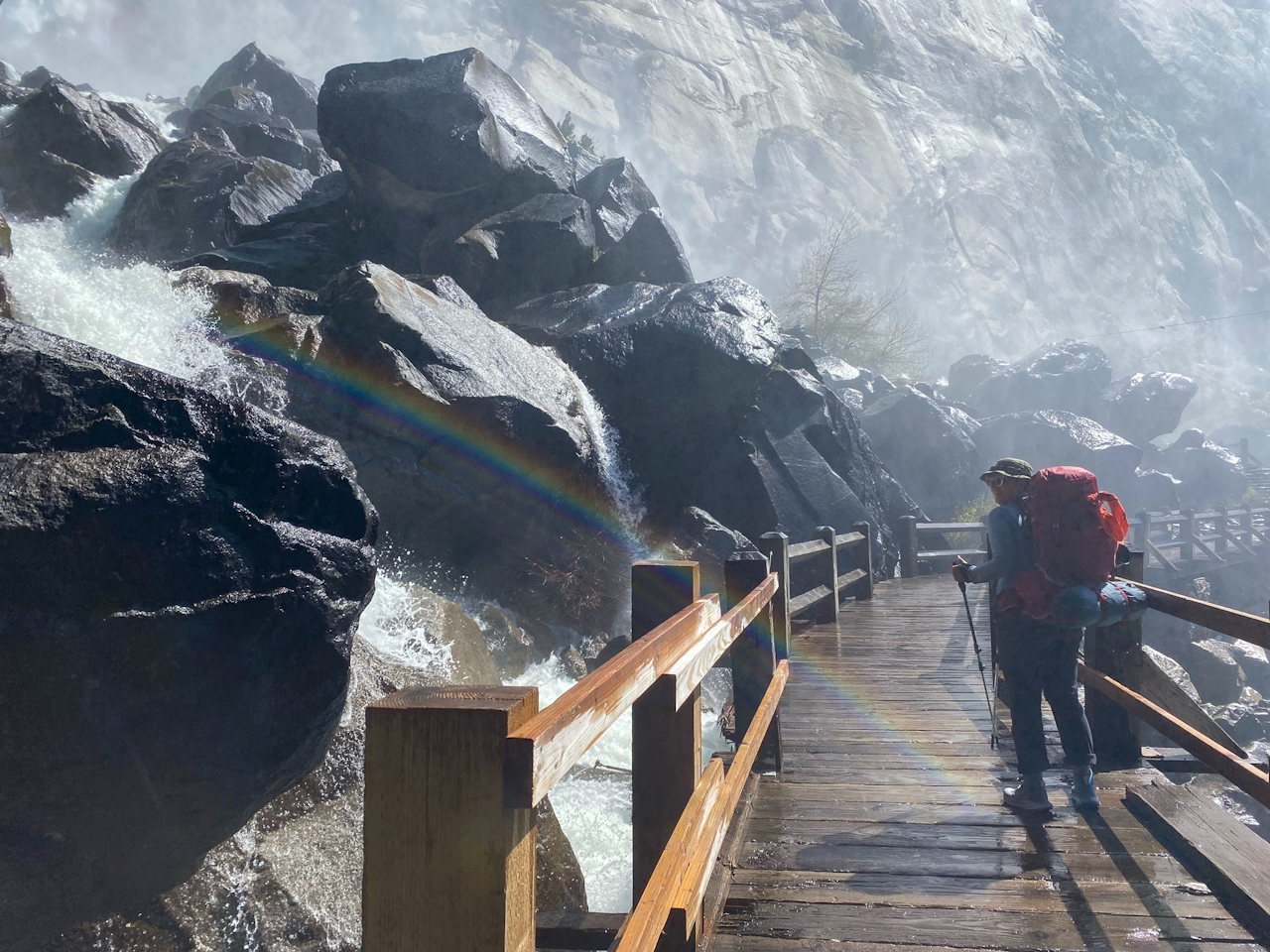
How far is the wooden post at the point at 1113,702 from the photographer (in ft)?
16.9

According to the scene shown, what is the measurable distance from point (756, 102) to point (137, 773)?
8425 cm

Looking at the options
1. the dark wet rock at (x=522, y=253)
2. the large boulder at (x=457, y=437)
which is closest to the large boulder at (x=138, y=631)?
the large boulder at (x=457, y=437)

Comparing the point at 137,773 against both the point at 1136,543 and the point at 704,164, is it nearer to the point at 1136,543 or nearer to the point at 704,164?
the point at 1136,543

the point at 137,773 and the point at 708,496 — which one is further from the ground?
the point at 708,496

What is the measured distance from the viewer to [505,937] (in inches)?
44.8

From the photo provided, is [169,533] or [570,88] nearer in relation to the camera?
[169,533]

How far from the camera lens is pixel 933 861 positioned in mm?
3861

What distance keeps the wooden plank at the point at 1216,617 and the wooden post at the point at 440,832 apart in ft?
11.0

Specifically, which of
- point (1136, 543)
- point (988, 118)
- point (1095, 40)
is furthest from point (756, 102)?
point (1136, 543)

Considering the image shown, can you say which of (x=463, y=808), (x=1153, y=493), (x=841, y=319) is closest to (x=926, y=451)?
(x=841, y=319)

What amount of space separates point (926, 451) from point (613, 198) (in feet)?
40.4

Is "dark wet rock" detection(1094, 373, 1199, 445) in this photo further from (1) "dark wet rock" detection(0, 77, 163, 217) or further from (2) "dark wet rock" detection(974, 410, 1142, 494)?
(1) "dark wet rock" detection(0, 77, 163, 217)

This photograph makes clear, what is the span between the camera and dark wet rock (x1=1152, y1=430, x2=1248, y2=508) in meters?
41.1

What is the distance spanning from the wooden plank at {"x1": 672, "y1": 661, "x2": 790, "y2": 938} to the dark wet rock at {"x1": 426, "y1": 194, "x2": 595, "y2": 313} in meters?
15.3
